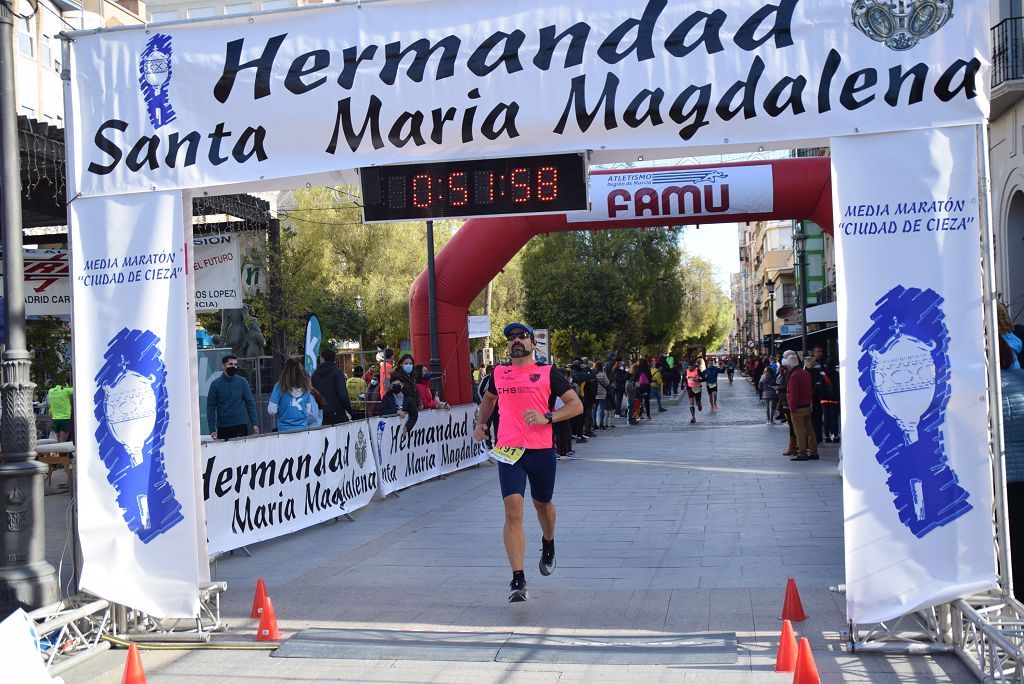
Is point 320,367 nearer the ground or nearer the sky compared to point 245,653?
nearer the sky

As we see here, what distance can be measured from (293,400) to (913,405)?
7006 mm

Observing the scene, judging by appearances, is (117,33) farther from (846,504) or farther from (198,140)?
(846,504)

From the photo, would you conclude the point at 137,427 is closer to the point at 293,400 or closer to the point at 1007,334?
the point at 293,400

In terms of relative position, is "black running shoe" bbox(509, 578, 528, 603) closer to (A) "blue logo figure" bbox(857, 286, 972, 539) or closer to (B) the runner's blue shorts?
(B) the runner's blue shorts

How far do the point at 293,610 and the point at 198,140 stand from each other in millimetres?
3187

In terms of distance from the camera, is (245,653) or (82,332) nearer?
(245,653)

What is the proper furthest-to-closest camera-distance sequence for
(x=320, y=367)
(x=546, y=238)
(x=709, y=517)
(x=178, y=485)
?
(x=546, y=238), (x=320, y=367), (x=709, y=517), (x=178, y=485)

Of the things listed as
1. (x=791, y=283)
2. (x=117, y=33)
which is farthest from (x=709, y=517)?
(x=791, y=283)

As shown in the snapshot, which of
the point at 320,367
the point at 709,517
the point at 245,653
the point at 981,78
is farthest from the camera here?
the point at 320,367

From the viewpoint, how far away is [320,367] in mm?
13094

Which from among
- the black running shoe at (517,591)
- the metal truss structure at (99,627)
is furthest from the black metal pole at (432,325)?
the black running shoe at (517,591)

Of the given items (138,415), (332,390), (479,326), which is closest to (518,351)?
(138,415)

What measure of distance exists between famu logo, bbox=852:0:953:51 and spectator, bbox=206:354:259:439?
26.0ft

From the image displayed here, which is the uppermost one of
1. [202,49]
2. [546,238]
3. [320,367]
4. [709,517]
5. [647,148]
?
[546,238]
